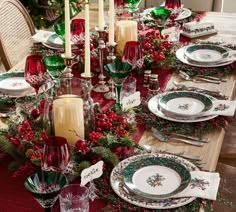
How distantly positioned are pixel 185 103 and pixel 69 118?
0.46 metres

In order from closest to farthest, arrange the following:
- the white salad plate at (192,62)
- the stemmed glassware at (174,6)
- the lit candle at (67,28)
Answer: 1. the lit candle at (67,28)
2. the white salad plate at (192,62)
3. the stemmed glassware at (174,6)

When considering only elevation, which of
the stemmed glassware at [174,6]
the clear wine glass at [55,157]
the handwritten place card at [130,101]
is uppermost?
the stemmed glassware at [174,6]

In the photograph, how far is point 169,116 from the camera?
156 centimetres

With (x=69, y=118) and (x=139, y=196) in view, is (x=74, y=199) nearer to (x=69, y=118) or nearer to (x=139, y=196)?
(x=139, y=196)

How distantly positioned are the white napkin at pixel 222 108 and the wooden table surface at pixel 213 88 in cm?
6

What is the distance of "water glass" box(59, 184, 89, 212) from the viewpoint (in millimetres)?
1102

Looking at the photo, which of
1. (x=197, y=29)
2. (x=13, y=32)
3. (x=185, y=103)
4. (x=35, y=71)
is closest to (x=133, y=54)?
(x=185, y=103)

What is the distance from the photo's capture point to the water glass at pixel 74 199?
1.10m

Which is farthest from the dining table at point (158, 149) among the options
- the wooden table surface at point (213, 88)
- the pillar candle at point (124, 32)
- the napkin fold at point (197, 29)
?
the napkin fold at point (197, 29)

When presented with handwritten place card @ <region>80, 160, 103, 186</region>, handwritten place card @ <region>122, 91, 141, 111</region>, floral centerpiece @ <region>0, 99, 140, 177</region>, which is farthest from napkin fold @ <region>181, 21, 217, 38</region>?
handwritten place card @ <region>80, 160, 103, 186</region>

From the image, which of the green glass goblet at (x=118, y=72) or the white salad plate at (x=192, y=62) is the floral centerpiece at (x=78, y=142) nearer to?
the green glass goblet at (x=118, y=72)

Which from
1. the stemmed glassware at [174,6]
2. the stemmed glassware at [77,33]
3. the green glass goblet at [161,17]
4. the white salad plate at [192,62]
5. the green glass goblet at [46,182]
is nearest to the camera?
the green glass goblet at [46,182]

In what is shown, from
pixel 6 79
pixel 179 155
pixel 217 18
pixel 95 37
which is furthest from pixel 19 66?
pixel 217 18

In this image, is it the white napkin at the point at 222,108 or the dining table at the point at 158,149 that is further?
the white napkin at the point at 222,108
